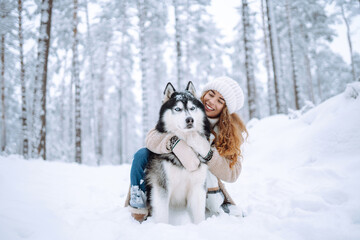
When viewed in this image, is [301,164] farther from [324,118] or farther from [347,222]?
[347,222]

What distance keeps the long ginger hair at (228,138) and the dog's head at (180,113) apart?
0.82 ft

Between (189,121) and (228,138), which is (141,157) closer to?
(189,121)

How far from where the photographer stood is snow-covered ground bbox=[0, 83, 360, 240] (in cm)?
175

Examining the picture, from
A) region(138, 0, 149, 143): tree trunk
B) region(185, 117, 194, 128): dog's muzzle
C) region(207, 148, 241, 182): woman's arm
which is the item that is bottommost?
region(207, 148, 241, 182): woman's arm

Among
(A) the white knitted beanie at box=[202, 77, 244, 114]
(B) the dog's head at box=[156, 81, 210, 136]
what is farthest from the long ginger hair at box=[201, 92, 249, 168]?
(B) the dog's head at box=[156, 81, 210, 136]

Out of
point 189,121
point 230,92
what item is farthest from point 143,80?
point 189,121

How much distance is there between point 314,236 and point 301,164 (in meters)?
2.51

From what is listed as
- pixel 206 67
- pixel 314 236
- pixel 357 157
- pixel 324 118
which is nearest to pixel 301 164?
pixel 357 157

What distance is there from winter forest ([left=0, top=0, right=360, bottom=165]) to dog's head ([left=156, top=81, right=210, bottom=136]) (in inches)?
226

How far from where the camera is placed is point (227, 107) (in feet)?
9.29

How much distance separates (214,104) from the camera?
284cm

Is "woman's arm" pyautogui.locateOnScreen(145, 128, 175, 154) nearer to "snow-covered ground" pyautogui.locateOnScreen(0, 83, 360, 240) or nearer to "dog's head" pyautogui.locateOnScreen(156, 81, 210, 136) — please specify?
"dog's head" pyautogui.locateOnScreen(156, 81, 210, 136)

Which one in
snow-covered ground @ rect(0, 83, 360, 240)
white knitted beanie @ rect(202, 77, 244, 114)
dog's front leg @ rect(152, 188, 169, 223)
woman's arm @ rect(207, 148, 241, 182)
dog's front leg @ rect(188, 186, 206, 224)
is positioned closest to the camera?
snow-covered ground @ rect(0, 83, 360, 240)

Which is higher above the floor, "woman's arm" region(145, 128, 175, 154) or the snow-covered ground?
"woman's arm" region(145, 128, 175, 154)
